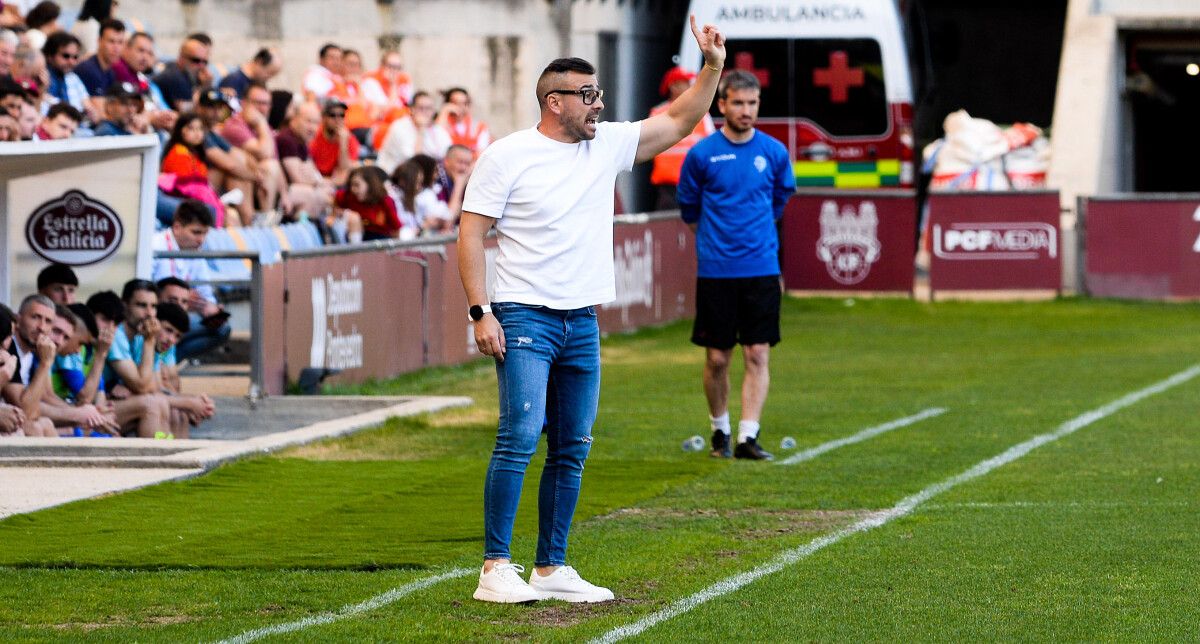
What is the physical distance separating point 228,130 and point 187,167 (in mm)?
1761

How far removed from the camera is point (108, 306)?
42.8 ft

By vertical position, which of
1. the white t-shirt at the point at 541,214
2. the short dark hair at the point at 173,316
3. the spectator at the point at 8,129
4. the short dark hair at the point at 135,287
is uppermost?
the spectator at the point at 8,129

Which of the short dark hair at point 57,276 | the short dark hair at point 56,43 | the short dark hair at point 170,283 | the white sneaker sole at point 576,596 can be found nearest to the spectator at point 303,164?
the short dark hair at point 56,43

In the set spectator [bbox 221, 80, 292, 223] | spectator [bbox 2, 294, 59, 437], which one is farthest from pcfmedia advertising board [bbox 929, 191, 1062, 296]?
spectator [bbox 2, 294, 59, 437]

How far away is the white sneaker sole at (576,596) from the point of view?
25.5 ft

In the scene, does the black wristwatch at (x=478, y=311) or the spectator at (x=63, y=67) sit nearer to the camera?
the black wristwatch at (x=478, y=311)

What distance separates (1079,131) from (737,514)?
2194 cm

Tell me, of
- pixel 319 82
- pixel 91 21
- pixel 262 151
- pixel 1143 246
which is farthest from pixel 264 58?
pixel 1143 246

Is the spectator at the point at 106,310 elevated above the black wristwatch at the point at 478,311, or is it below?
below

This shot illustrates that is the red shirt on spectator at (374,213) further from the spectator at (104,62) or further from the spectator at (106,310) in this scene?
the spectator at (106,310)

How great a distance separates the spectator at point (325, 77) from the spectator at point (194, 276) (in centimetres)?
710

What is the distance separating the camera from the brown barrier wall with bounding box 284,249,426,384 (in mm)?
15328

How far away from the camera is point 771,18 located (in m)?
28.3

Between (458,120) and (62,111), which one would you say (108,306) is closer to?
(62,111)
